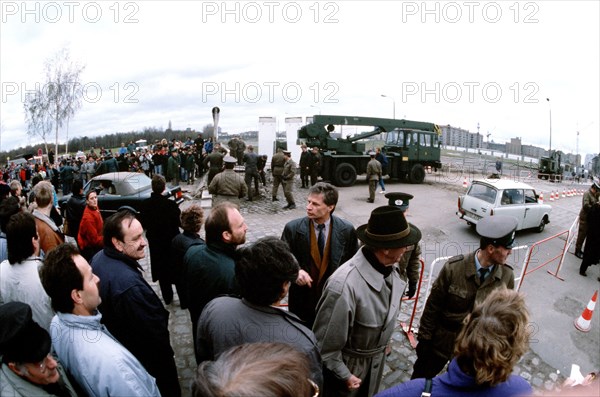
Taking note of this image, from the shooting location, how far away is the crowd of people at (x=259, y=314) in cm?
162

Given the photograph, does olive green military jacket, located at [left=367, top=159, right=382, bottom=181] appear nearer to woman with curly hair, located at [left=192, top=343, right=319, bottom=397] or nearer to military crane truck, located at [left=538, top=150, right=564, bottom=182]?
woman with curly hair, located at [left=192, top=343, right=319, bottom=397]

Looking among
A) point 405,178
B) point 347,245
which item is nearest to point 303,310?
point 347,245

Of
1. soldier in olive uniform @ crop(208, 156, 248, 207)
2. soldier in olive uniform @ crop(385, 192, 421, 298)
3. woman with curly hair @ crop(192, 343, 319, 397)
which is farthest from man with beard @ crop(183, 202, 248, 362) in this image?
soldier in olive uniform @ crop(208, 156, 248, 207)

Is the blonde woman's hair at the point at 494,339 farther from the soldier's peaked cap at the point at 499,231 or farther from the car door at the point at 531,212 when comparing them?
the car door at the point at 531,212

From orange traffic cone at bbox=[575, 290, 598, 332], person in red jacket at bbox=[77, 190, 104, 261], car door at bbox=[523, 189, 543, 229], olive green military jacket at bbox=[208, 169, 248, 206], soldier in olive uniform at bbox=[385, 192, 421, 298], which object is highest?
olive green military jacket at bbox=[208, 169, 248, 206]

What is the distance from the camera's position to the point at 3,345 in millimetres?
1578

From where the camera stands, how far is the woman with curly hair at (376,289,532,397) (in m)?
1.62

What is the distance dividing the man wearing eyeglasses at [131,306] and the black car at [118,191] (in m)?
6.71

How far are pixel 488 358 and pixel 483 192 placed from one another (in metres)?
10.2

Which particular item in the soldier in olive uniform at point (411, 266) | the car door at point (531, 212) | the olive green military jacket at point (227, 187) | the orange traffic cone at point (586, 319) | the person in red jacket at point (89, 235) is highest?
the olive green military jacket at point (227, 187)

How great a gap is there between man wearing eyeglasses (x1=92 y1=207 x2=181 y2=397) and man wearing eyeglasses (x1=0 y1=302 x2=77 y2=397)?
77 centimetres

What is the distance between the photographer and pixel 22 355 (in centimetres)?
161

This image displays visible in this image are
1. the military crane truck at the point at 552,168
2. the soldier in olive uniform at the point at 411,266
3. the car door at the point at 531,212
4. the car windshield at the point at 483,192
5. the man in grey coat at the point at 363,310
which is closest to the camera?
the man in grey coat at the point at 363,310

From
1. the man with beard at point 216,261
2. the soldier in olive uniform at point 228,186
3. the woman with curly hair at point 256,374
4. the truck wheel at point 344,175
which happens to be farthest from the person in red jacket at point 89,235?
the truck wheel at point 344,175
